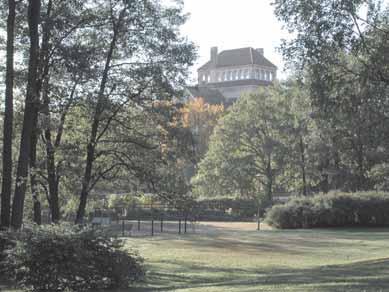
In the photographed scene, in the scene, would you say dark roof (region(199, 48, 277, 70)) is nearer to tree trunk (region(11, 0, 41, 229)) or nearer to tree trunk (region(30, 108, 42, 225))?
tree trunk (region(30, 108, 42, 225))

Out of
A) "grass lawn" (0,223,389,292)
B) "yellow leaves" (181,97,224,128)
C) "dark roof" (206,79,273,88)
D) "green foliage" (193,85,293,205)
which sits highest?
"dark roof" (206,79,273,88)

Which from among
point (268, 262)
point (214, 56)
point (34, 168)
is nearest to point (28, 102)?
point (34, 168)

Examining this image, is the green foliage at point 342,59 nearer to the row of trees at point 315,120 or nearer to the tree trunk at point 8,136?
the row of trees at point 315,120

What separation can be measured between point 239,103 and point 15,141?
1759 inches

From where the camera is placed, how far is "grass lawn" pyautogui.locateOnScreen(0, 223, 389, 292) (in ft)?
40.7

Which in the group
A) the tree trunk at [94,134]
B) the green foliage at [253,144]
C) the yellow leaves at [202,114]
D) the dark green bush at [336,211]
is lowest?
the dark green bush at [336,211]

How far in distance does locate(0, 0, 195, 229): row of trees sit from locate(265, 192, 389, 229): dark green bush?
83.7ft

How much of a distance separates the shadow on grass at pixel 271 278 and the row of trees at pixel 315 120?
5345 millimetres

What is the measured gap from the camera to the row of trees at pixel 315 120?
18250mm

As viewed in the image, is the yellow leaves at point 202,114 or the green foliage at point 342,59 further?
the yellow leaves at point 202,114

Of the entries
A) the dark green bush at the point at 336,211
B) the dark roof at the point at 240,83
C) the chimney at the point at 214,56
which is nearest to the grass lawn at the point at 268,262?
the dark green bush at the point at 336,211

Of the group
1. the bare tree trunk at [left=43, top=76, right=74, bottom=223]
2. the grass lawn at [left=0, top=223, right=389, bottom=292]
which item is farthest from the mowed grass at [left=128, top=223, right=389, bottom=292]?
the bare tree trunk at [left=43, top=76, right=74, bottom=223]

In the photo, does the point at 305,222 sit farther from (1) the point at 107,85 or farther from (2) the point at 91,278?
(2) the point at 91,278

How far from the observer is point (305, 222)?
4528 centimetres
